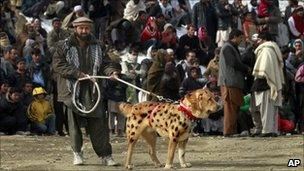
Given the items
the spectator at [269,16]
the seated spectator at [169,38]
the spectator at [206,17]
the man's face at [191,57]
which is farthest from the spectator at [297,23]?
the man's face at [191,57]

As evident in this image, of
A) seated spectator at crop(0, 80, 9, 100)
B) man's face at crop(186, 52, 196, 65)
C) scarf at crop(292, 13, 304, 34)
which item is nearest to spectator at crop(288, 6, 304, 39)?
scarf at crop(292, 13, 304, 34)

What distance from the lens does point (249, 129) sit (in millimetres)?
21438

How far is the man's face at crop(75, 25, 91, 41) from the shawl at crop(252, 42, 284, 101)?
558cm

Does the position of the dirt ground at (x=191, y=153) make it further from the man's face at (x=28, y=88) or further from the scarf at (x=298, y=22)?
the scarf at (x=298, y=22)

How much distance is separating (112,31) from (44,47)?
6.92ft

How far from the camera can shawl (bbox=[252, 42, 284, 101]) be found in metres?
20.6

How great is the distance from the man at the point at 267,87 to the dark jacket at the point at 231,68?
30 centimetres

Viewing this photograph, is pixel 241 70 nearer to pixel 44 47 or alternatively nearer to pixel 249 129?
pixel 249 129

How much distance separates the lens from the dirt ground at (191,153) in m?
A: 16.2

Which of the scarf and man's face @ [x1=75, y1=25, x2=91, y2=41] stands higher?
the scarf

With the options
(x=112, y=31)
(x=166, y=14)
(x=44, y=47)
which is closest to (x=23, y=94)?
(x=44, y=47)

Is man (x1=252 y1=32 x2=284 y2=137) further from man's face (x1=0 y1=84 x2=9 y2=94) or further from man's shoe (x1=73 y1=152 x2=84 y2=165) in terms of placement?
man's shoe (x1=73 y1=152 x2=84 y2=165)

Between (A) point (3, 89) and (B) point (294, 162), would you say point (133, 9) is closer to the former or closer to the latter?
(A) point (3, 89)

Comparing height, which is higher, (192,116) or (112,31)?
(112,31)
